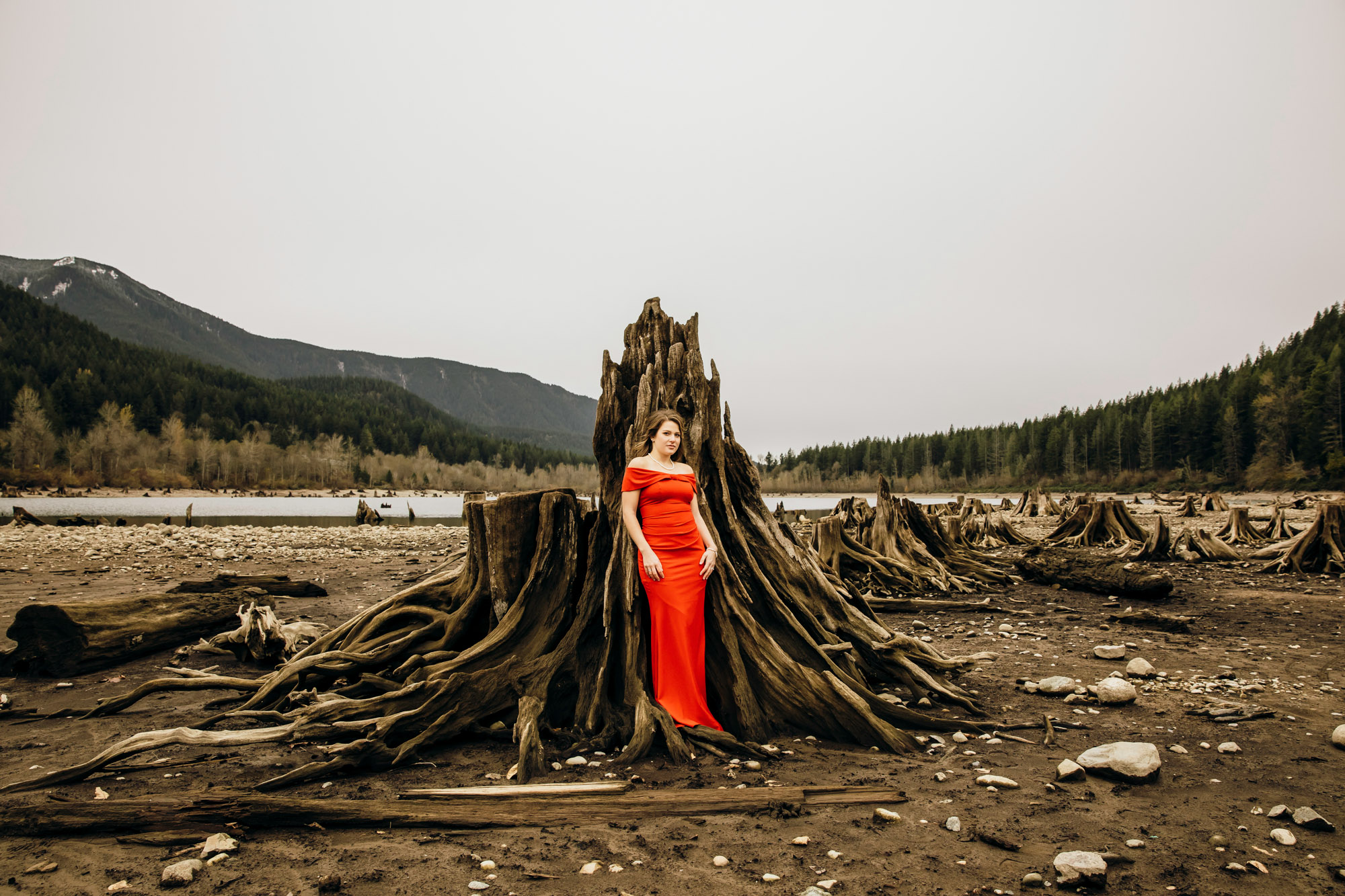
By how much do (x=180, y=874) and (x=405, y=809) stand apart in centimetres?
110

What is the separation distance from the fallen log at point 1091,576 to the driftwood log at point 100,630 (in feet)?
49.7

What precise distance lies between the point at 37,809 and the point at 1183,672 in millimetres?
9985

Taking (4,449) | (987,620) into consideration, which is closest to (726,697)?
(987,620)

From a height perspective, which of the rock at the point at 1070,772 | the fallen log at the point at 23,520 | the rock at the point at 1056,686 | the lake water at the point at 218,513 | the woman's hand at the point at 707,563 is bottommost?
the lake water at the point at 218,513

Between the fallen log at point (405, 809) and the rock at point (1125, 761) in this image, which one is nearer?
the fallen log at point (405, 809)

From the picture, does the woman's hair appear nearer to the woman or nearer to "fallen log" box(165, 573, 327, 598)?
the woman

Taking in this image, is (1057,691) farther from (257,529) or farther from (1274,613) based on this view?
(257,529)

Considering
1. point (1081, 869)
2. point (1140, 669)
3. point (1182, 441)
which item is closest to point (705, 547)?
point (1081, 869)

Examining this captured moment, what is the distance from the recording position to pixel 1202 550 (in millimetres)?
17250

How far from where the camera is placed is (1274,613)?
10.4m

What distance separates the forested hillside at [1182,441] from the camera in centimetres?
7206

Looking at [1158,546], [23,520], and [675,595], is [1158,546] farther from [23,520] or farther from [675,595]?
[23,520]

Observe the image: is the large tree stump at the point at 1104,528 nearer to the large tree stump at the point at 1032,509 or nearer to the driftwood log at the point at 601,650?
the driftwood log at the point at 601,650

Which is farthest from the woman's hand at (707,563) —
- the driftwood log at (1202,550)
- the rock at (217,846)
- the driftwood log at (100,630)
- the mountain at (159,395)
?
the mountain at (159,395)
